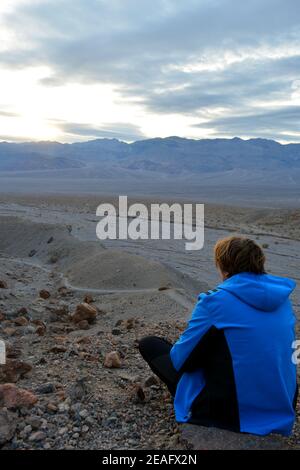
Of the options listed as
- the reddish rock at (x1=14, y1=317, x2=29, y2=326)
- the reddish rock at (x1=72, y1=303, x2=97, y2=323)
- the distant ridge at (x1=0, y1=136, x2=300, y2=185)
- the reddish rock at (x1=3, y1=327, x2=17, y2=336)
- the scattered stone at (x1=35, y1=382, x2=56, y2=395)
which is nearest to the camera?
the scattered stone at (x1=35, y1=382, x2=56, y2=395)

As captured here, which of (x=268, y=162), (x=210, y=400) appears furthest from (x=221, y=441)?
(x=268, y=162)

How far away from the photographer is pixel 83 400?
3.45 meters

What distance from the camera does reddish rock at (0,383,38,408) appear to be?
3205 millimetres

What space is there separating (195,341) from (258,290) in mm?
444

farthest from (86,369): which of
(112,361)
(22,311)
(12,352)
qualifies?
(22,311)

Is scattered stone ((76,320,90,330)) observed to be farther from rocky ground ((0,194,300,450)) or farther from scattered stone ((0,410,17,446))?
scattered stone ((0,410,17,446))

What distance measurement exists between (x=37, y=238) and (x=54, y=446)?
13.2m

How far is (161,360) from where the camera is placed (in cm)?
343

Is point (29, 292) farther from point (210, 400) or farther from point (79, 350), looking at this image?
point (210, 400)

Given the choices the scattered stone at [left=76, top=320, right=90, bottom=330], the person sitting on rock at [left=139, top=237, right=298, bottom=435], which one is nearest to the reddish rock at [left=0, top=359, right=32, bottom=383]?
the person sitting on rock at [left=139, top=237, right=298, bottom=435]

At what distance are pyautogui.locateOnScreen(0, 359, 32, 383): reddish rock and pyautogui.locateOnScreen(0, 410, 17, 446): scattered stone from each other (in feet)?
2.36

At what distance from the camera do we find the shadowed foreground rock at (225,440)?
287cm

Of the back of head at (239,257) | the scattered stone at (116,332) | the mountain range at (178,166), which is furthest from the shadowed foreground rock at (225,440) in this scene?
the mountain range at (178,166)

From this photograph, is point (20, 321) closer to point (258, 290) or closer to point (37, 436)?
point (37, 436)
